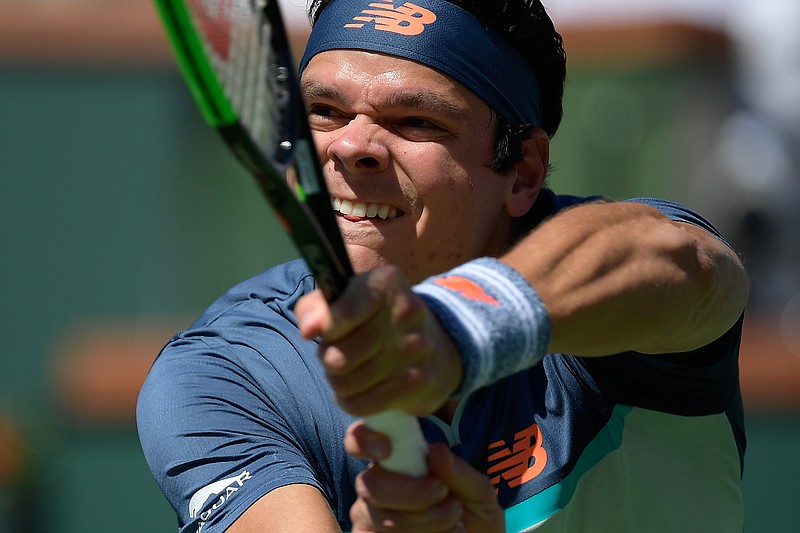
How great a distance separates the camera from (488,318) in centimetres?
239

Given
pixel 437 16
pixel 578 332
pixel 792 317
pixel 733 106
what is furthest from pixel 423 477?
pixel 733 106

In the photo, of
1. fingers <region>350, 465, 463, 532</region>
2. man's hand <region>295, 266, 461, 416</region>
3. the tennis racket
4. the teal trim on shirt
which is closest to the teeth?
the teal trim on shirt

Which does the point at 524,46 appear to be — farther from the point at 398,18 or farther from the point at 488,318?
the point at 488,318

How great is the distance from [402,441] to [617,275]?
1.72 feet

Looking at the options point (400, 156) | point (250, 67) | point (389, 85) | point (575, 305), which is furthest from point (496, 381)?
point (389, 85)

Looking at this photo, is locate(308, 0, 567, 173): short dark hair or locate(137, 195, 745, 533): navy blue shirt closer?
locate(137, 195, 745, 533): navy blue shirt

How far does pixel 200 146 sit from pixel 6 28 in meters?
1.57

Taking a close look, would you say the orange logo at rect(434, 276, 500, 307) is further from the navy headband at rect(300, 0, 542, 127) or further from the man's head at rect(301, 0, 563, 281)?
the navy headband at rect(300, 0, 542, 127)

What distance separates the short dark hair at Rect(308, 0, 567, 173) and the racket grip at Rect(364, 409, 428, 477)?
145 centimetres

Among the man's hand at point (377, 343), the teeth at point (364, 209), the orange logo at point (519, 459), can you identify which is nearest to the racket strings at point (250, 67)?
the man's hand at point (377, 343)

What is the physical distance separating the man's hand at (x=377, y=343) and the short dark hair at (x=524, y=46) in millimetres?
1604

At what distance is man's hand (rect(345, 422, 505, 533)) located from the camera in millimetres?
2450

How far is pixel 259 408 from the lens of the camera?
11.1 ft

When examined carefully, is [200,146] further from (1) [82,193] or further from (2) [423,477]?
(2) [423,477]
